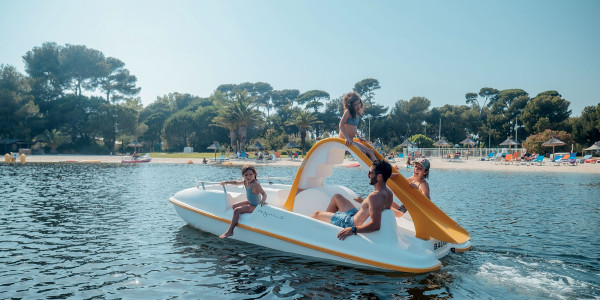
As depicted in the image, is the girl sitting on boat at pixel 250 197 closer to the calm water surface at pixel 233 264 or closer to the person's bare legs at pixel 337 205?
the calm water surface at pixel 233 264

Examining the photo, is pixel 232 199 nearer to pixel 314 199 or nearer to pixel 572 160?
pixel 314 199

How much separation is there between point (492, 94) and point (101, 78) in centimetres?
7804

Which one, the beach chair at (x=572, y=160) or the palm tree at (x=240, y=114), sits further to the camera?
the palm tree at (x=240, y=114)

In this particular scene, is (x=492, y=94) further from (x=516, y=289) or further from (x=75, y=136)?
(x=516, y=289)

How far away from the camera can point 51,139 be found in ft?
187

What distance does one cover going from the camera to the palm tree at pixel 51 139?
57000 mm

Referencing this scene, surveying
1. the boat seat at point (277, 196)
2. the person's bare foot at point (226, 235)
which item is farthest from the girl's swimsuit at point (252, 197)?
the boat seat at point (277, 196)

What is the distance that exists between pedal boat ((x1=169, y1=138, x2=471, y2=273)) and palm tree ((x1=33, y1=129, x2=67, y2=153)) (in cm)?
5778

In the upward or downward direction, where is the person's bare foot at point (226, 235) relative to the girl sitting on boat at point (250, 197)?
downward

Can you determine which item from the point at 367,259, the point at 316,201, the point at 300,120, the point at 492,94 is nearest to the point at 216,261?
the point at 316,201

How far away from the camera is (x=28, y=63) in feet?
227

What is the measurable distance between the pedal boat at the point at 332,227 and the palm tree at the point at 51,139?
5778 centimetres

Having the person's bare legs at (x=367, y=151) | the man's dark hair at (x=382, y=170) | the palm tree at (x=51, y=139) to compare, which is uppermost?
the palm tree at (x=51, y=139)

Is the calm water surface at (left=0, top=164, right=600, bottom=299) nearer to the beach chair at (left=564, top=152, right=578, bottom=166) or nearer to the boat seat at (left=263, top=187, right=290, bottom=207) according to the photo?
the boat seat at (left=263, top=187, right=290, bottom=207)
